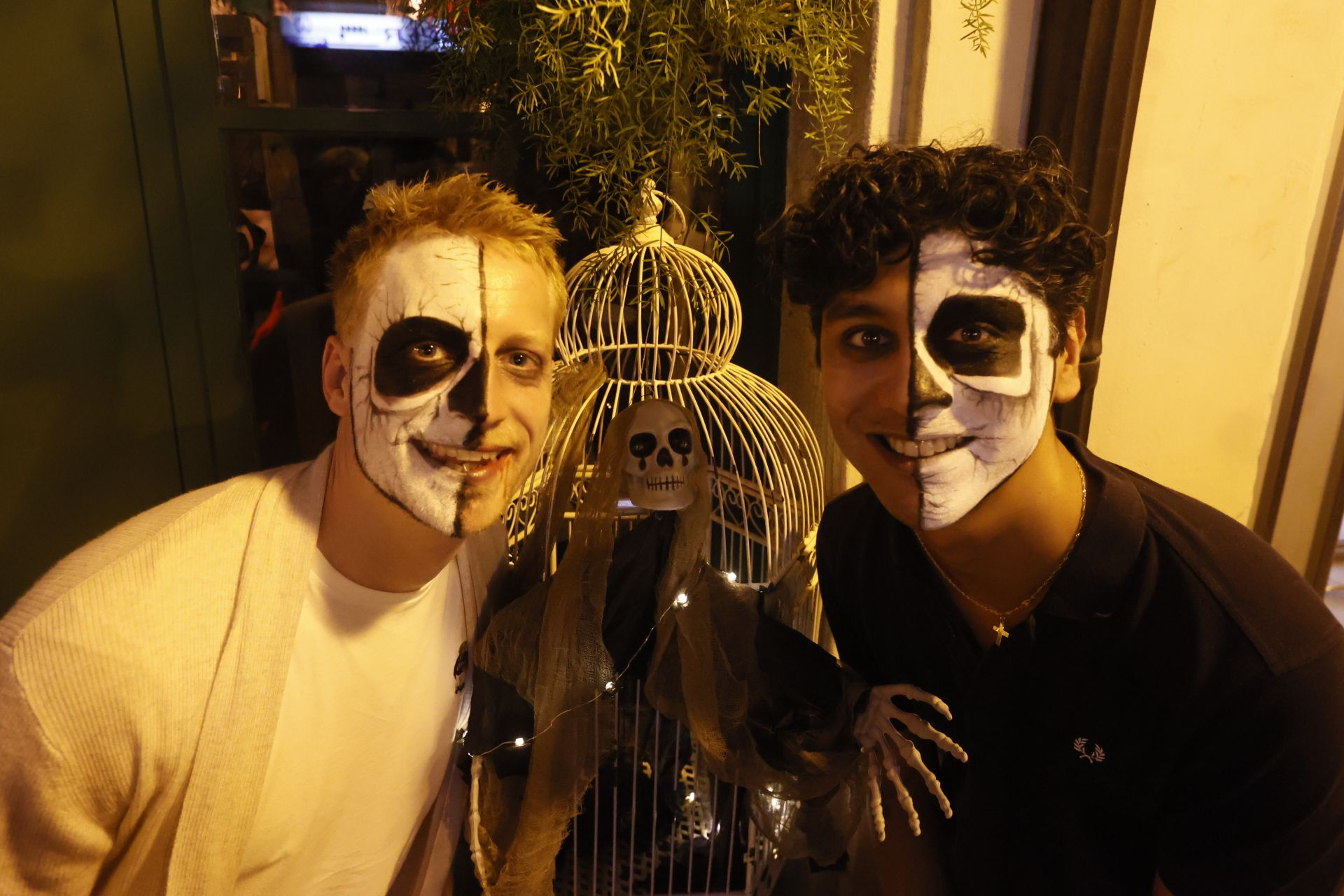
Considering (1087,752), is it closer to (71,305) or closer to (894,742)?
(894,742)

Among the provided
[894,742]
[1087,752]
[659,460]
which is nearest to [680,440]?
[659,460]

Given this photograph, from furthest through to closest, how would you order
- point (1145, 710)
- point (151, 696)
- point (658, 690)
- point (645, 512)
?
point (645, 512) → point (658, 690) → point (1145, 710) → point (151, 696)

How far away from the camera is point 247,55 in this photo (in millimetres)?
1416

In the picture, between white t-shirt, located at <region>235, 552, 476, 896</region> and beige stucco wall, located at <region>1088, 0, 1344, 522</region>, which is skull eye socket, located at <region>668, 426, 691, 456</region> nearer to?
white t-shirt, located at <region>235, 552, 476, 896</region>

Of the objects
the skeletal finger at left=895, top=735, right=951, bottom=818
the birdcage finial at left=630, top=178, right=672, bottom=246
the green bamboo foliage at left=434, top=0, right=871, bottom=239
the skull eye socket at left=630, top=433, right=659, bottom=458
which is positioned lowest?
the skeletal finger at left=895, top=735, right=951, bottom=818

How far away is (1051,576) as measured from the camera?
1088 mm

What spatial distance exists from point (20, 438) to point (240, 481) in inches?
24.1

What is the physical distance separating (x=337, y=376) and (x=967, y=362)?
28.5 inches

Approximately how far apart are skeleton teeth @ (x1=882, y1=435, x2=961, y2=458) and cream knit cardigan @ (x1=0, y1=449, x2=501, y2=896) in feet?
2.28

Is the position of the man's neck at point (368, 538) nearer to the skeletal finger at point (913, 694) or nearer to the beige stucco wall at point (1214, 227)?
the skeletal finger at point (913, 694)

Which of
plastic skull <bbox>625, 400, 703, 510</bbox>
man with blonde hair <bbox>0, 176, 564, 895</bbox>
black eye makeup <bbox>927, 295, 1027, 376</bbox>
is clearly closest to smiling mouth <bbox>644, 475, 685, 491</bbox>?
plastic skull <bbox>625, 400, 703, 510</bbox>

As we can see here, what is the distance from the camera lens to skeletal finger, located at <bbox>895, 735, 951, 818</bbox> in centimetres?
102

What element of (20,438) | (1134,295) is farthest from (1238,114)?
(20,438)

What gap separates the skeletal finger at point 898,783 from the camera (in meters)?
1.03
